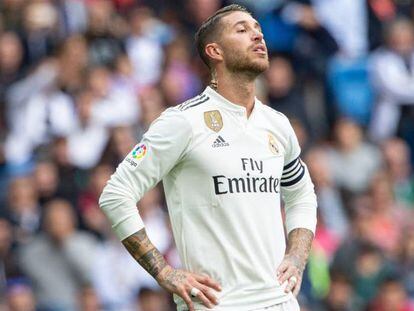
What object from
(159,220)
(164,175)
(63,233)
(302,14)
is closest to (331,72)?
(302,14)

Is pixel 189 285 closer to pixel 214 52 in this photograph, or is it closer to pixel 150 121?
pixel 214 52

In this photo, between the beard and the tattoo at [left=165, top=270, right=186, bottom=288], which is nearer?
the tattoo at [left=165, top=270, right=186, bottom=288]

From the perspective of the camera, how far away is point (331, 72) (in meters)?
15.6

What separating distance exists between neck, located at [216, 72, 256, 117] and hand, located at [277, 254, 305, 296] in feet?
2.84

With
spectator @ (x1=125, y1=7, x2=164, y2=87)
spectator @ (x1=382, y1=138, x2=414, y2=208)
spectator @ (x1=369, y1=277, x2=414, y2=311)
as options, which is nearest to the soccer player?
spectator @ (x1=369, y1=277, x2=414, y2=311)

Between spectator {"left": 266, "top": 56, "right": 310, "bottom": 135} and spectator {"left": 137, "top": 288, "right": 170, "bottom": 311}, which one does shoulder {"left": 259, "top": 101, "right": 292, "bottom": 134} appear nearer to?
spectator {"left": 137, "top": 288, "right": 170, "bottom": 311}

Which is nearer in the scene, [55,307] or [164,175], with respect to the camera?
[164,175]

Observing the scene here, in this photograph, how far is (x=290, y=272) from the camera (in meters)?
7.41

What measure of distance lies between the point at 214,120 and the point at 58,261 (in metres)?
5.16

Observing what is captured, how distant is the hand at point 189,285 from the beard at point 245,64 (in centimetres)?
121

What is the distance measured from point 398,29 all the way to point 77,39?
13.1ft

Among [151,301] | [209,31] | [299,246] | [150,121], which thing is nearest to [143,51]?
[150,121]

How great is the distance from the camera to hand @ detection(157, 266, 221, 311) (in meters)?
7.03

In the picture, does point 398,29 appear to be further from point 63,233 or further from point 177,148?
point 177,148
